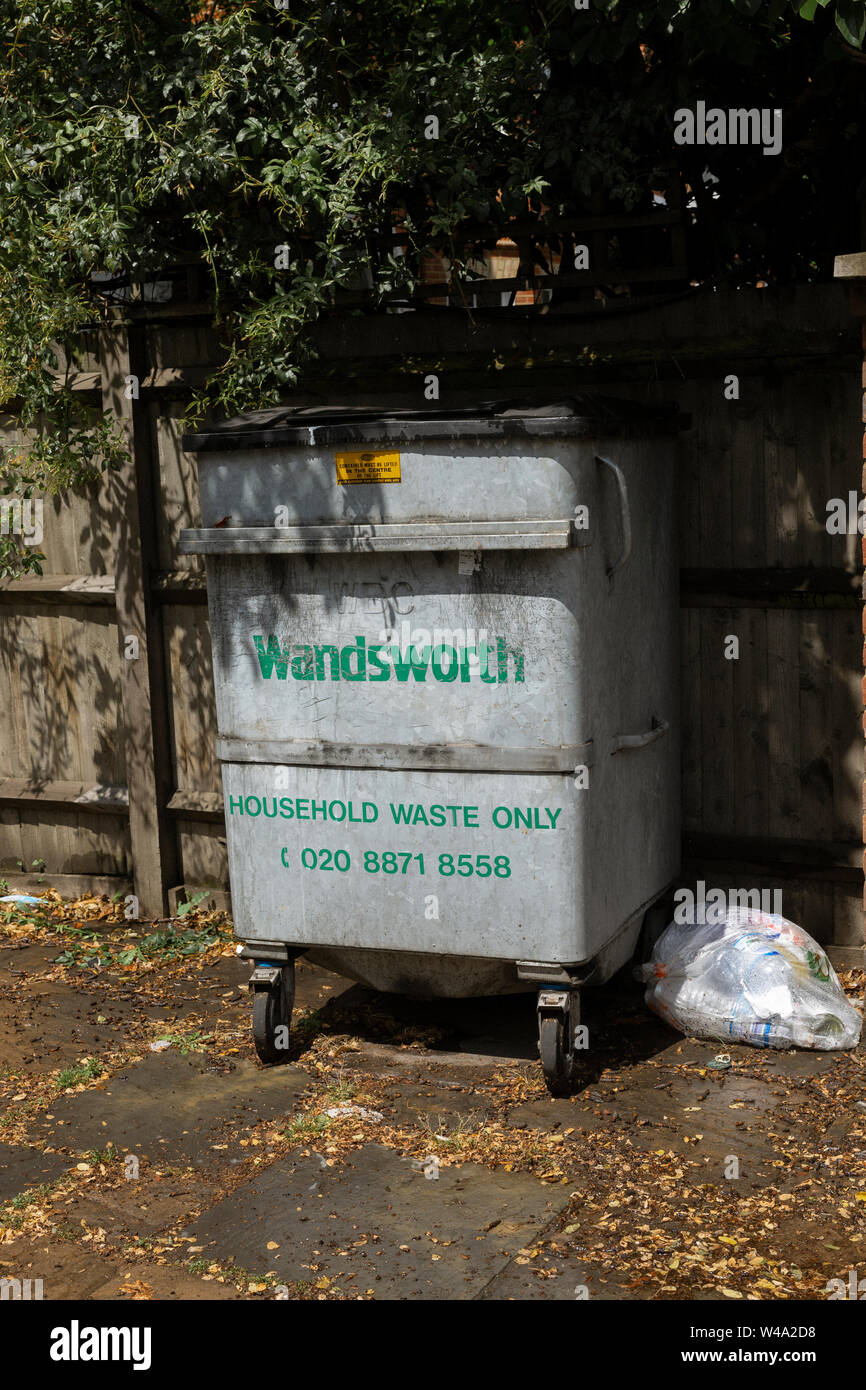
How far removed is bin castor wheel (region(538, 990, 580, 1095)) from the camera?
4055mm

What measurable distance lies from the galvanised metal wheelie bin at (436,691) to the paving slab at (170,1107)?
7.7 inches

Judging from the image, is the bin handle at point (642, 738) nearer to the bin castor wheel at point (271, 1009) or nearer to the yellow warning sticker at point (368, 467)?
the yellow warning sticker at point (368, 467)

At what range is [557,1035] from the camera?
13.3 ft

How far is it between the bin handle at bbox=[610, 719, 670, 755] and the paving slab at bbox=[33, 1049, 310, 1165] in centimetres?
146

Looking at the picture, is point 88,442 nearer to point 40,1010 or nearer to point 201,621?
point 201,621

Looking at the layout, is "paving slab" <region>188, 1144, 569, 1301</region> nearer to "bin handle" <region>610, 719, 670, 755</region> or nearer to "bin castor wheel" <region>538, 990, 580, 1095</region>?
"bin castor wheel" <region>538, 990, 580, 1095</region>

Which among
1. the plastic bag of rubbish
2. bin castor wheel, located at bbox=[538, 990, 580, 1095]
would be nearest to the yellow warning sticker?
bin castor wheel, located at bbox=[538, 990, 580, 1095]

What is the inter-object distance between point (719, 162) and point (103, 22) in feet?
7.62

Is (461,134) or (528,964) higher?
(461,134)

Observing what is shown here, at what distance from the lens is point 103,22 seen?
5.11 meters

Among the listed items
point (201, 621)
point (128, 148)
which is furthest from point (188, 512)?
point (128, 148)

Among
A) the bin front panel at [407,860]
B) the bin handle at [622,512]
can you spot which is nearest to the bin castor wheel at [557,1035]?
the bin front panel at [407,860]

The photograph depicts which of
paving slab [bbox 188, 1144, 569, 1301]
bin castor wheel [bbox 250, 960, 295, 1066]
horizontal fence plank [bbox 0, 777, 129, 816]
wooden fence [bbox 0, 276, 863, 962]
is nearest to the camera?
paving slab [bbox 188, 1144, 569, 1301]

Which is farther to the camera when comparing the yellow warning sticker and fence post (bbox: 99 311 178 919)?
fence post (bbox: 99 311 178 919)
